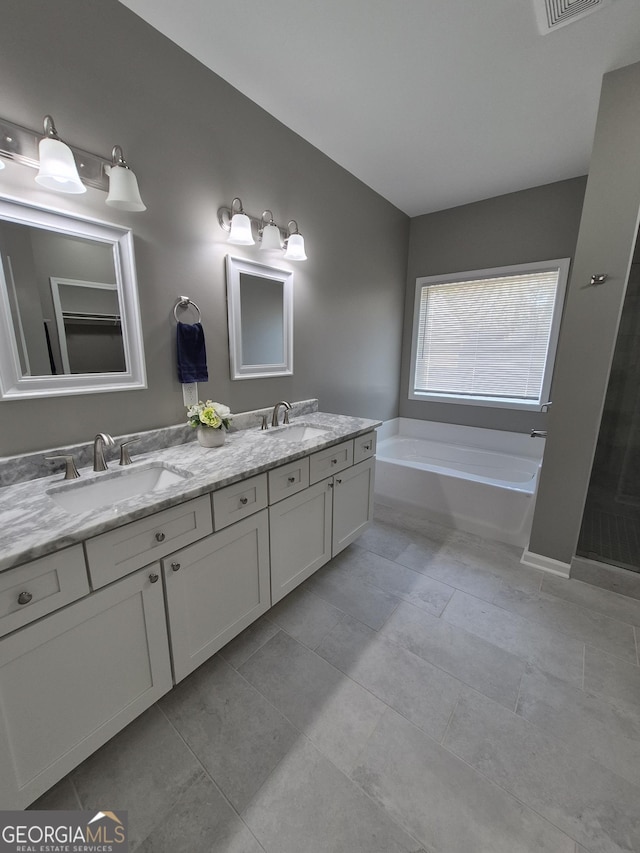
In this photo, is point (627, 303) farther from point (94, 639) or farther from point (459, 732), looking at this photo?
point (94, 639)

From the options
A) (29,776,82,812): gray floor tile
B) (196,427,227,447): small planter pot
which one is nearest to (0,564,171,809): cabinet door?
(29,776,82,812): gray floor tile

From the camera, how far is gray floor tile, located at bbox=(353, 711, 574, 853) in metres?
0.95

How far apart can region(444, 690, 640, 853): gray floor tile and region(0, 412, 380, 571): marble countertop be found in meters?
1.24

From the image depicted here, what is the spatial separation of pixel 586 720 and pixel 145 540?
5.73 ft

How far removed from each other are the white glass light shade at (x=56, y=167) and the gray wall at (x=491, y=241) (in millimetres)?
3017

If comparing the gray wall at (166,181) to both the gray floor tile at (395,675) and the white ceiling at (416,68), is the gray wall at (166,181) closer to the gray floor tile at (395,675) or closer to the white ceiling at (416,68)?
the white ceiling at (416,68)

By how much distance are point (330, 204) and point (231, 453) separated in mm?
2003

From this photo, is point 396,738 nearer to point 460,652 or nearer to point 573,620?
point 460,652

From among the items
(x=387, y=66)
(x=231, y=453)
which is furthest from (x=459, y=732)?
(x=387, y=66)

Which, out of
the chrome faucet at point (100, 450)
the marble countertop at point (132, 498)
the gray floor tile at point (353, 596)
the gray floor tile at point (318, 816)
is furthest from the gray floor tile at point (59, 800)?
the gray floor tile at point (353, 596)

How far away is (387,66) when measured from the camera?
1622 mm

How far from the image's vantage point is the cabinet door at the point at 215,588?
120 cm

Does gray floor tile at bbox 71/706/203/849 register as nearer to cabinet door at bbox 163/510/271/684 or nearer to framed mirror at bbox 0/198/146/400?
cabinet door at bbox 163/510/271/684

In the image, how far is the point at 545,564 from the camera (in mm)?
2160
